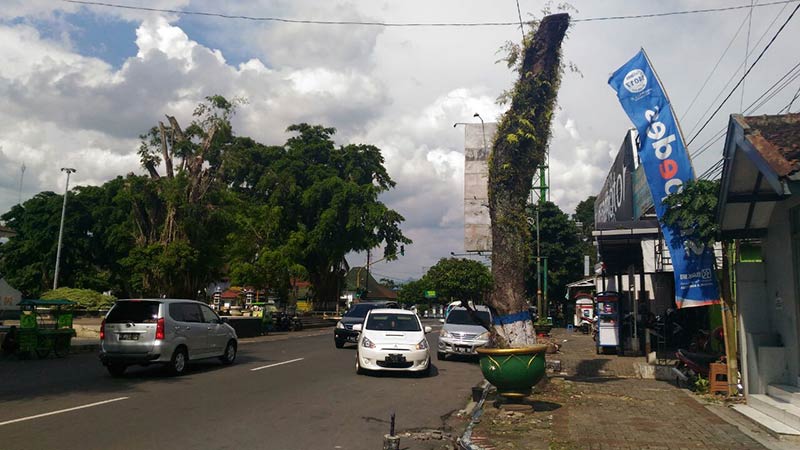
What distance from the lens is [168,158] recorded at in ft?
96.0

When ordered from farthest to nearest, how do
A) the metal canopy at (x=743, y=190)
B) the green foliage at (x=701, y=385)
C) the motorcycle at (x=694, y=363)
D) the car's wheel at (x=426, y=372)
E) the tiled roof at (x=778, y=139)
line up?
1. the car's wheel at (x=426, y=372)
2. the motorcycle at (x=694, y=363)
3. the green foliage at (x=701, y=385)
4. the metal canopy at (x=743, y=190)
5. the tiled roof at (x=778, y=139)

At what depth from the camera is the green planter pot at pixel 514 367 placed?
943 cm

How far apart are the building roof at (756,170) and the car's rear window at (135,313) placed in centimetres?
1161

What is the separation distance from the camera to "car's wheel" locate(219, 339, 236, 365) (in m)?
16.6

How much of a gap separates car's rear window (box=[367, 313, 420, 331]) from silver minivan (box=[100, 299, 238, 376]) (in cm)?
442

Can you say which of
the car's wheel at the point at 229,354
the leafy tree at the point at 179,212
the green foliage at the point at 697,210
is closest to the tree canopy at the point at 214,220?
the leafy tree at the point at 179,212

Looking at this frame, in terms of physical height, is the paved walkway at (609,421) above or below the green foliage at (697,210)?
below

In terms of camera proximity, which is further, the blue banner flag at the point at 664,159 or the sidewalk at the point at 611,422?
the blue banner flag at the point at 664,159

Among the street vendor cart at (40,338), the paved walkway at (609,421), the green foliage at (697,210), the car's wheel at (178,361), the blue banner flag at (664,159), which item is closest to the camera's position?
the paved walkway at (609,421)

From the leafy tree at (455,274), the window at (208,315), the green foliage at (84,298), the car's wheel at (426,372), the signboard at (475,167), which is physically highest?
the signboard at (475,167)

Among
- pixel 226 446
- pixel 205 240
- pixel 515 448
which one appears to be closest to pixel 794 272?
pixel 515 448

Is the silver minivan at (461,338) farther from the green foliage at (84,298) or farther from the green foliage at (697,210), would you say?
the green foliage at (84,298)

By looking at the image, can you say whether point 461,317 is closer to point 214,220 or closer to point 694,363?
point 694,363

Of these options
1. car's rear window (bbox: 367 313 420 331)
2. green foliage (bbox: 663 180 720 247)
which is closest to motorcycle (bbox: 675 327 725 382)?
green foliage (bbox: 663 180 720 247)
